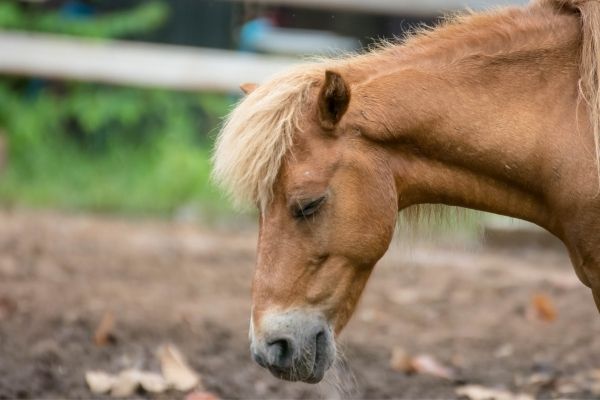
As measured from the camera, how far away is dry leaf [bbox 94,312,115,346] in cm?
463

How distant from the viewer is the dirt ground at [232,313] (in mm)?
4312

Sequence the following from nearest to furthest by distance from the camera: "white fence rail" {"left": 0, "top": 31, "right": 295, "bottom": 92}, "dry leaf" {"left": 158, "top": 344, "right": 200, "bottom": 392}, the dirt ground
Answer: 1. "dry leaf" {"left": 158, "top": 344, "right": 200, "bottom": 392}
2. the dirt ground
3. "white fence rail" {"left": 0, "top": 31, "right": 295, "bottom": 92}

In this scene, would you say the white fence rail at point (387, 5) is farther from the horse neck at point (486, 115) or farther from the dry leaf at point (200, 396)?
the dry leaf at point (200, 396)

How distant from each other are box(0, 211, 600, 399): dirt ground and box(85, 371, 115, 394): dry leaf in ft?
0.12

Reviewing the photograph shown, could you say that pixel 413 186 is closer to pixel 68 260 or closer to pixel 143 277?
pixel 143 277

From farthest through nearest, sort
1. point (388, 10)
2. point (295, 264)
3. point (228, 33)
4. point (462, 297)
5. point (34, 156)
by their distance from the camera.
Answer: point (228, 33) → point (34, 156) → point (388, 10) → point (462, 297) → point (295, 264)

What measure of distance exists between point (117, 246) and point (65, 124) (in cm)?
288

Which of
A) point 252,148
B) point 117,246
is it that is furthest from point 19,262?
point 252,148

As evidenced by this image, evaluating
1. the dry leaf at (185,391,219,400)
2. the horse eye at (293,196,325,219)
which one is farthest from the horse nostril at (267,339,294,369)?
the dry leaf at (185,391,219,400)

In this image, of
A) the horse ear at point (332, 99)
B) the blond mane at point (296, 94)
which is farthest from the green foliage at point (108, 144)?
the horse ear at point (332, 99)

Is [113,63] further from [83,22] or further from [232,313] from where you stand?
[232,313]

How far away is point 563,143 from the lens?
3295 mm

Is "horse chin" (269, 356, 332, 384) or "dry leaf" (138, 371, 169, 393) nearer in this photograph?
"horse chin" (269, 356, 332, 384)

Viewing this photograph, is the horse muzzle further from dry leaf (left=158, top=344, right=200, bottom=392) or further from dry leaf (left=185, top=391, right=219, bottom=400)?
dry leaf (left=158, top=344, right=200, bottom=392)
